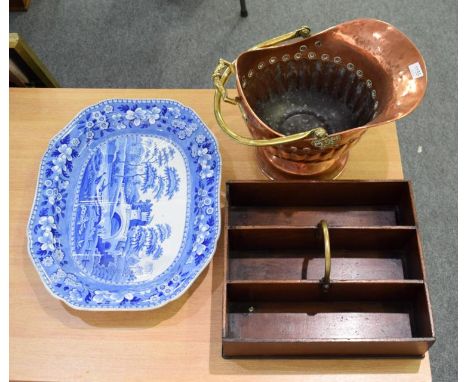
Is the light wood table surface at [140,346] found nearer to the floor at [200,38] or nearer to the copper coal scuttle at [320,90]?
the copper coal scuttle at [320,90]

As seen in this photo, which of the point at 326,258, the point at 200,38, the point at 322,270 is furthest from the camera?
the point at 200,38

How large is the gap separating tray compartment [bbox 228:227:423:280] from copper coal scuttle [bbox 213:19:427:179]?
0.12 m

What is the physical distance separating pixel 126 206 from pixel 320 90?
40cm

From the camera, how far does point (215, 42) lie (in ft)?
5.00

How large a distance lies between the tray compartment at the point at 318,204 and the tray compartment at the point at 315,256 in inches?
1.6

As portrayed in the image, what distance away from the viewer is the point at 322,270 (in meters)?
0.75

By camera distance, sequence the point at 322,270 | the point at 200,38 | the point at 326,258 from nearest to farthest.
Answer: the point at 326,258, the point at 322,270, the point at 200,38

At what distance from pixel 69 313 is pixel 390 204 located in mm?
557

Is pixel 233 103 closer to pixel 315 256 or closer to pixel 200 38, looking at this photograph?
pixel 315 256

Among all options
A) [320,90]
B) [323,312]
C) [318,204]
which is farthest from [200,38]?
[323,312]

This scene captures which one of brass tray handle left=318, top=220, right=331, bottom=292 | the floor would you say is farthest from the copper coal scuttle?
the floor

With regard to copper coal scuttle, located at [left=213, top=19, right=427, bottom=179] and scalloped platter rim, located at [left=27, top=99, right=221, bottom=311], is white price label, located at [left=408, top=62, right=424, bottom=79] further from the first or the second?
scalloped platter rim, located at [left=27, top=99, right=221, bottom=311]

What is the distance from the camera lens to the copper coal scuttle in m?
0.68

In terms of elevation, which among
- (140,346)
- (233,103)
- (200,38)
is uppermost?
(200,38)
